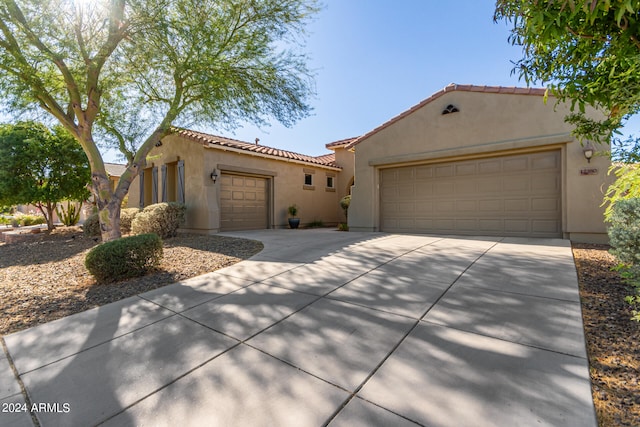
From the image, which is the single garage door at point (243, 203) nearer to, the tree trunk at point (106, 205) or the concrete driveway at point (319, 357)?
the tree trunk at point (106, 205)

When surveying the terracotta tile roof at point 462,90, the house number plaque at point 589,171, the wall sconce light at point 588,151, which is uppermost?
the terracotta tile roof at point 462,90

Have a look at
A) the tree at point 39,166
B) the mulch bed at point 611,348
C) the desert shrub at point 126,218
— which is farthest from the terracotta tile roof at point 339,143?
the mulch bed at point 611,348

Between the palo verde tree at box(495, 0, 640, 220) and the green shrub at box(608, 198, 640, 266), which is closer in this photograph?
the palo verde tree at box(495, 0, 640, 220)

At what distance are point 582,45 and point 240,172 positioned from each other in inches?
414

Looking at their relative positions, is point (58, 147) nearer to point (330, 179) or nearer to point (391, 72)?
point (330, 179)

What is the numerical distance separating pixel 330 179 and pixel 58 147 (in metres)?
12.3

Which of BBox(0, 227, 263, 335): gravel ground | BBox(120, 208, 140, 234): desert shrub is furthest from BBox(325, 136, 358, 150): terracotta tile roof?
BBox(120, 208, 140, 234): desert shrub

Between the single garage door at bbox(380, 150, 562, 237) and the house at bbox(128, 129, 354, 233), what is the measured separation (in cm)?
478

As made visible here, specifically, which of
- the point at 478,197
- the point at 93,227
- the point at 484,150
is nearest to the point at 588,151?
the point at 484,150

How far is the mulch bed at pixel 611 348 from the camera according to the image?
5.56 feet

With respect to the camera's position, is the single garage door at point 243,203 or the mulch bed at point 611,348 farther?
the single garage door at point 243,203

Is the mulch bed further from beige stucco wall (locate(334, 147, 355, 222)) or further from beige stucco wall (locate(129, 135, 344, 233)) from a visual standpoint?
beige stucco wall (locate(334, 147, 355, 222))

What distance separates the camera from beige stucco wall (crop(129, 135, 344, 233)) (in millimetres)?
10297

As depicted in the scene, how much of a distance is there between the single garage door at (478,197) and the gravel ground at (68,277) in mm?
5438
